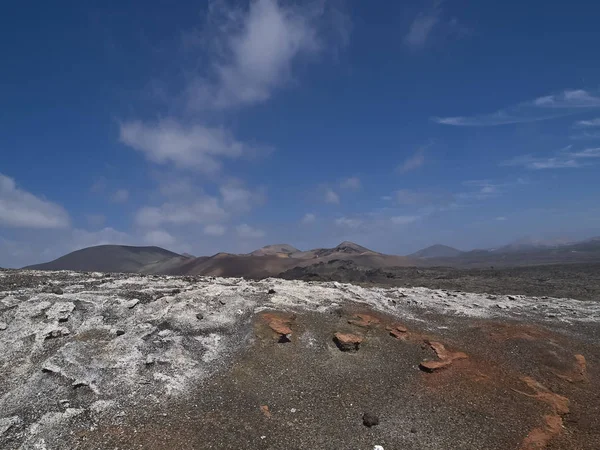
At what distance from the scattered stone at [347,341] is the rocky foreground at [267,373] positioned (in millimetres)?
76

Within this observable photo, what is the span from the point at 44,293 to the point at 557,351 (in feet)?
80.4

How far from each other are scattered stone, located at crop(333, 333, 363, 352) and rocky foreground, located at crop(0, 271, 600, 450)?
8 centimetres

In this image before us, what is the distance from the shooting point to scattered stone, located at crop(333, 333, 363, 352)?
16500 mm

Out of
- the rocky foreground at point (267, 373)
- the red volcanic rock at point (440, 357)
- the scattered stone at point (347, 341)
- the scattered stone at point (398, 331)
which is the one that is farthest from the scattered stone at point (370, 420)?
the scattered stone at point (398, 331)

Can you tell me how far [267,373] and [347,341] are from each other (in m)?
4.06

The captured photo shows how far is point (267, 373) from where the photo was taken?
14.4 metres

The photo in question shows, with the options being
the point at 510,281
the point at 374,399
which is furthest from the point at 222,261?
the point at 374,399

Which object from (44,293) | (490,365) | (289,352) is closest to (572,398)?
(490,365)

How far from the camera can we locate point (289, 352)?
622 inches

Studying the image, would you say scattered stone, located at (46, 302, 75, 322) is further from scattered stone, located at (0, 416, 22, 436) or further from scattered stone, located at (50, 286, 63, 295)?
scattered stone, located at (0, 416, 22, 436)

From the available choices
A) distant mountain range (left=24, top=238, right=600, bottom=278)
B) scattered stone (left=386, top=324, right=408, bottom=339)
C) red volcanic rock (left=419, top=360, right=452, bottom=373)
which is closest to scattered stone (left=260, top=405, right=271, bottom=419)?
red volcanic rock (left=419, top=360, right=452, bottom=373)

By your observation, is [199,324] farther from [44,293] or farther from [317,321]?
[44,293]

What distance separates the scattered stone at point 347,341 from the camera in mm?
16500

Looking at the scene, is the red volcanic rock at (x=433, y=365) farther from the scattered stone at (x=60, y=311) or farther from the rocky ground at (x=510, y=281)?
the rocky ground at (x=510, y=281)
